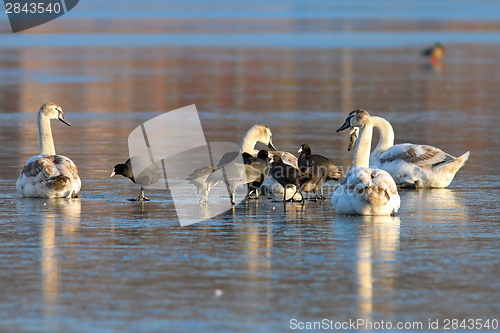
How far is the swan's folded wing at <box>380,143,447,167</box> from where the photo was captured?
13.7 meters

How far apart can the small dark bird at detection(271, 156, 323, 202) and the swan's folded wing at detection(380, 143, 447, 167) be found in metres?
1.87

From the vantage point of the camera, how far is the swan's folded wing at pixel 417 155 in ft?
44.9

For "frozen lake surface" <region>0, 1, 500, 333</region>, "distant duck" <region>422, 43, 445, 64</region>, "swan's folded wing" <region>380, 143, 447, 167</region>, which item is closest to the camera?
"frozen lake surface" <region>0, 1, 500, 333</region>

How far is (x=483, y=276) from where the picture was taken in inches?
322

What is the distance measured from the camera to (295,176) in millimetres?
12047

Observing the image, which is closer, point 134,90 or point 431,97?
point 431,97

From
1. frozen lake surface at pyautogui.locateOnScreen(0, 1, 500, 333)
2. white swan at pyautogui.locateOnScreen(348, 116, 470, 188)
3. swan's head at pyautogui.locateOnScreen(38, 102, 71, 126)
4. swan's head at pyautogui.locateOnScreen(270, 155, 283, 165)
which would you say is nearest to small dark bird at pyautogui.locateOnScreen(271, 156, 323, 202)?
swan's head at pyautogui.locateOnScreen(270, 155, 283, 165)

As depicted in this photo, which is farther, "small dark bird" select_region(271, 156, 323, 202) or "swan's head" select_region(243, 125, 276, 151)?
"swan's head" select_region(243, 125, 276, 151)

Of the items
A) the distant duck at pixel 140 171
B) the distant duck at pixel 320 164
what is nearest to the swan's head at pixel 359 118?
the distant duck at pixel 320 164

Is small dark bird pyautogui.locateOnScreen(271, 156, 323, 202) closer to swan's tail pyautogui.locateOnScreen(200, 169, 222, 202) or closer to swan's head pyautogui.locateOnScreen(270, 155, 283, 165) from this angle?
swan's head pyautogui.locateOnScreen(270, 155, 283, 165)

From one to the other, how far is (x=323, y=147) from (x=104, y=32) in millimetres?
61841

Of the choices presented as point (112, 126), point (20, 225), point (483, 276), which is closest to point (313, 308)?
point (483, 276)

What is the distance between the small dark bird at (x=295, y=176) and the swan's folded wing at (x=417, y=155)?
1871 mm

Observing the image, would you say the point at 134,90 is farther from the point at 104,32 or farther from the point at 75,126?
the point at 104,32
